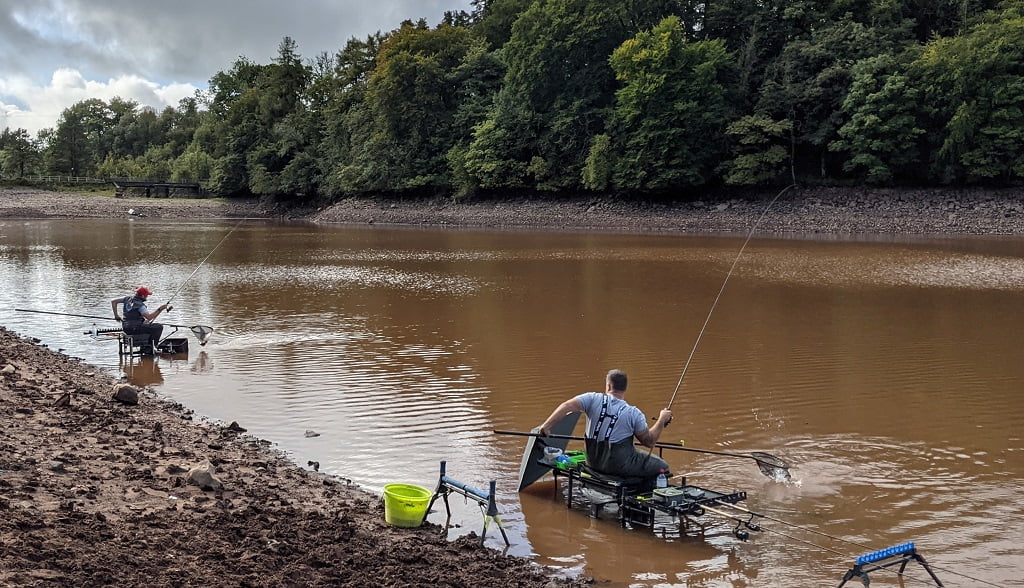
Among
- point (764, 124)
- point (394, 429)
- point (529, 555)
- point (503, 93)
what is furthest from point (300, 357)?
point (503, 93)

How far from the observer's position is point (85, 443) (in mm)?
7926

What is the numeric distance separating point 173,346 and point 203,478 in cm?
842

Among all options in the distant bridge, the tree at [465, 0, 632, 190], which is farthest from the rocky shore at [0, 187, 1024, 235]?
the distant bridge

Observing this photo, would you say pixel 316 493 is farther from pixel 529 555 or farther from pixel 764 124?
pixel 764 124

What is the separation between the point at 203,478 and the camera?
7.05 metres

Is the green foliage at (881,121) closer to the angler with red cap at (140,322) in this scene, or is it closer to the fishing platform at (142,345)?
the fishing platform at (142,345)

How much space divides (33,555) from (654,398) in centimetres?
854

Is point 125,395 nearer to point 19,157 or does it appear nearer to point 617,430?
point 617,430

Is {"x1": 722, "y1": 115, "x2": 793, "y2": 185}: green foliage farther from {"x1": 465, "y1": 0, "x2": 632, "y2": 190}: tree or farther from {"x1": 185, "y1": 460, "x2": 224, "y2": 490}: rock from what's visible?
{"x1": 185, "y1": 460, "x2": 224, "y2": 490}: rock

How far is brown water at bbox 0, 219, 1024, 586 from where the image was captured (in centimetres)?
716

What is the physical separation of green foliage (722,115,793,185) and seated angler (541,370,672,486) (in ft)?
161

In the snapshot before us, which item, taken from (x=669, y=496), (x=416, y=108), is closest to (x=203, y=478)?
(x=669, y=496)

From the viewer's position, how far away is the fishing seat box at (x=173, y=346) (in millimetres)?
14633

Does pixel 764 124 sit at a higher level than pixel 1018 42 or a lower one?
lower
